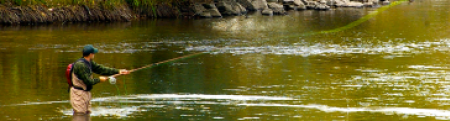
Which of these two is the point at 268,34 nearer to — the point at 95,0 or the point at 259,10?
the point at 95,0

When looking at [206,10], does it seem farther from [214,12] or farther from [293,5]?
[293,5]

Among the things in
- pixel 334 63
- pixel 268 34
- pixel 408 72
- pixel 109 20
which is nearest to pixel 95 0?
pixel 109 20

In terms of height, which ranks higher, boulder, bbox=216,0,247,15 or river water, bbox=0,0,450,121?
river water, bbox=0,0,450,121

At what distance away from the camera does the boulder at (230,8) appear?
38.4 m

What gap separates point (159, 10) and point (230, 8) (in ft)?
16.3

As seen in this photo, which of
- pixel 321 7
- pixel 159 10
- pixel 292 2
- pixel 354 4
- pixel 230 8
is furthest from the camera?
pixel 354 4

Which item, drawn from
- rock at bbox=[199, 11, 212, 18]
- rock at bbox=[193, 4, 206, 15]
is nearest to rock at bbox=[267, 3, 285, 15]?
rock at bbox=[193, 4, 206, 15]

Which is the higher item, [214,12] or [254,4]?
[214,12]

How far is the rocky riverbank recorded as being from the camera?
2994 cm

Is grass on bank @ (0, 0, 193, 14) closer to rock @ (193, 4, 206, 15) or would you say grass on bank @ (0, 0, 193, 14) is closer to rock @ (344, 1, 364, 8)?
rock @ (193, 4, 206, 15)

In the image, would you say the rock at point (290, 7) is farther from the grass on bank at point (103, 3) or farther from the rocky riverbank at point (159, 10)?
the grass on bank at point (103, 3)

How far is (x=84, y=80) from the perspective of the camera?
10.2 meters

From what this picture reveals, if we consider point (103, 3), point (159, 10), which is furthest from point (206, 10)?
point (103, 3)

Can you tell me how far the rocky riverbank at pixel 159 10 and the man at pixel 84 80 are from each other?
19.8 metres
